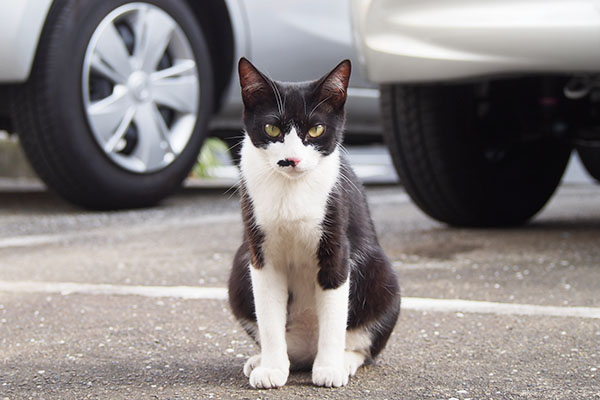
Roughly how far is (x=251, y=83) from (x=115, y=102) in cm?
278

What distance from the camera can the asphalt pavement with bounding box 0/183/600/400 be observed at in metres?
1.97

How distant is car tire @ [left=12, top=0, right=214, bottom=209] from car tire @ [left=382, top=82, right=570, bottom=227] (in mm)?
1474

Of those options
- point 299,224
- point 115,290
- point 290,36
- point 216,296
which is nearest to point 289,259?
point 299,224

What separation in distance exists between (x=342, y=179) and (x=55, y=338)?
89 centimetres

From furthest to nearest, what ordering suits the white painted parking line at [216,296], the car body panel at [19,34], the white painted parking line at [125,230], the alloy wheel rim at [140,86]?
the alloy wheel rim at [140,86]
the car body panel at [19,34]
the white painted parking line at [125,230]
the white painted parking line at [216,296]

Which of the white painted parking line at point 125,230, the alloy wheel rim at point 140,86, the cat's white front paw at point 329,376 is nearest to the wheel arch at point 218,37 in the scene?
the alloy wheel rim at point 140,86

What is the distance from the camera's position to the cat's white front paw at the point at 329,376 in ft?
6.44

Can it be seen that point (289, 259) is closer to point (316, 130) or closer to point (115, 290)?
point (316, 130)

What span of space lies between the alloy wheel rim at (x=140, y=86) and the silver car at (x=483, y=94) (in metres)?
1.45

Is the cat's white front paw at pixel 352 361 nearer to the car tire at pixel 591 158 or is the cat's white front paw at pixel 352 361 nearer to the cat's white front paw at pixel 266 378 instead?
the cat's white front paw at pixel 266 378

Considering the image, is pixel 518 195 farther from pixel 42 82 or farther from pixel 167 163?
pixel 42 82

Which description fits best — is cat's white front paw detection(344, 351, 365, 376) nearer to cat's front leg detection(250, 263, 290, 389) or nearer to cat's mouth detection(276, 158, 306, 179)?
cat's front leg detection(250, 263, 290, 389)

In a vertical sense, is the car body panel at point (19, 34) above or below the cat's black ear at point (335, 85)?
below

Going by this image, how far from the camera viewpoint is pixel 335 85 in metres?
2.05
